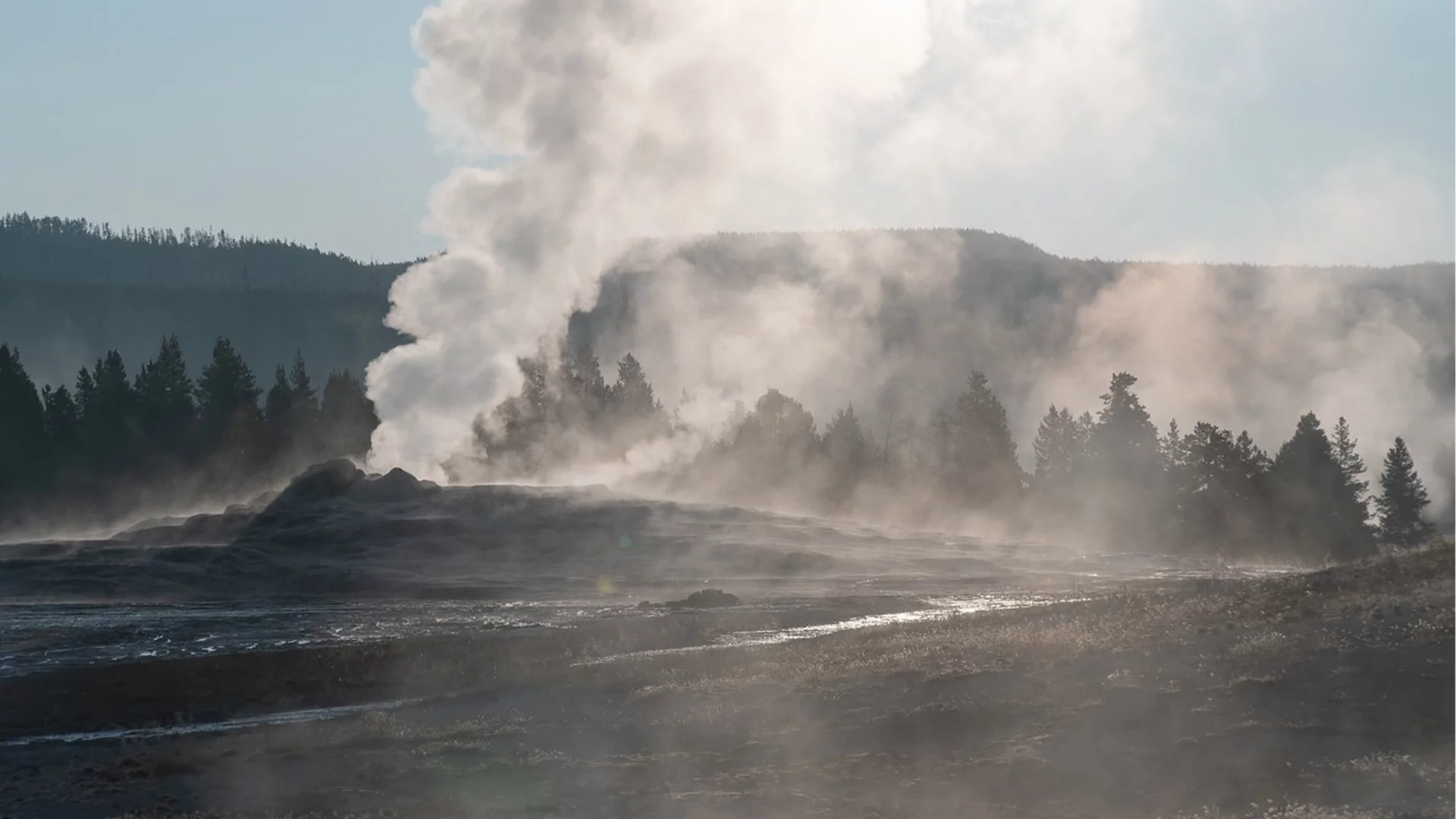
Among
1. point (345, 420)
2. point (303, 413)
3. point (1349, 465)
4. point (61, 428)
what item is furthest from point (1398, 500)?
point (61, 428)

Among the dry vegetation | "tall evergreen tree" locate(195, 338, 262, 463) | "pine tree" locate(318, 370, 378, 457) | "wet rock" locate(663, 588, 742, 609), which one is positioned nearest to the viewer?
the dry vegetation

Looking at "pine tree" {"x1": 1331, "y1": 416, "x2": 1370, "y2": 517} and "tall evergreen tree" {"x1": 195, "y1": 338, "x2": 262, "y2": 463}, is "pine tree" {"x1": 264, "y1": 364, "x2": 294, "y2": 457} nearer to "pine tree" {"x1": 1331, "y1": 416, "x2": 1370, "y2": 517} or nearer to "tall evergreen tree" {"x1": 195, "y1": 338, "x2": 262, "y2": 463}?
"tall evergreen tree" {"x1": 195, "y1": 338, "x2": 262, "y2": 463}

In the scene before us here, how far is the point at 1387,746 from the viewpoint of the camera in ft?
56.0

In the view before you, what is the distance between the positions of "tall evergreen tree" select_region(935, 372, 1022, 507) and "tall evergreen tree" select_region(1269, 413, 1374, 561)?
2705cm

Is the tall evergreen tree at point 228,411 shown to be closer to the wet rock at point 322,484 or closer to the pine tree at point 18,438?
the pine tree at point 18,438

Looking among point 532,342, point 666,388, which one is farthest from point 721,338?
point 532,342

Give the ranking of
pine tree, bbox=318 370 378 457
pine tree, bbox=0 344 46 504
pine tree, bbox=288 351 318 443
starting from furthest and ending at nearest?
pine tree, bbox=318 370 378 457, pine tree, bbox=288 351 318 443, pine tree, bbox=0 344 46 504

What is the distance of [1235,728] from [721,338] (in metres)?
174

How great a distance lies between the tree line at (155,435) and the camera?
10800cm

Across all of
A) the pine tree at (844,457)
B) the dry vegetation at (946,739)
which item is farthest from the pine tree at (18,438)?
the dry vegetation at (946,739)

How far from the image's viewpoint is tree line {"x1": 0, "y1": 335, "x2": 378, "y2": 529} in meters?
→ 108

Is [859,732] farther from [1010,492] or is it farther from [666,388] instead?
[666,388]

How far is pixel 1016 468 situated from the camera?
115 meters

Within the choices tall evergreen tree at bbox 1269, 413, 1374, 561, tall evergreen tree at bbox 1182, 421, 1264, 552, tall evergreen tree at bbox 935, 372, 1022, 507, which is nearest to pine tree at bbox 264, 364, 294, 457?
tall evergreen tree at bbox 935, 372, 1022, 507
